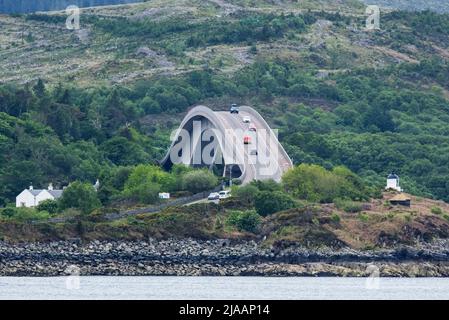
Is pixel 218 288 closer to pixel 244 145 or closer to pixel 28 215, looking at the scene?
pixel 28 215

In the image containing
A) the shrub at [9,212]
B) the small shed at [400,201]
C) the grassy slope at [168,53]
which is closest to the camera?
the shrub at [9,212]

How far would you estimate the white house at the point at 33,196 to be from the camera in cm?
9331

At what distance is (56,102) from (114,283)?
58.3m

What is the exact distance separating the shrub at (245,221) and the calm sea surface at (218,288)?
939 centimetres

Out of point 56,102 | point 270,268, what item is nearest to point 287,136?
point 56,102

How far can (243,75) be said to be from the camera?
479 feet

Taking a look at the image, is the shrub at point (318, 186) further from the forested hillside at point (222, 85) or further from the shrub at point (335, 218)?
the forested hillside at point (222, 85)

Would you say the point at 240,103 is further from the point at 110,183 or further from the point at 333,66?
the point at 110,183

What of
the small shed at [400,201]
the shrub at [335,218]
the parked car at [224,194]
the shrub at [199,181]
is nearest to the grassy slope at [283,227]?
the shrub at [335,218]

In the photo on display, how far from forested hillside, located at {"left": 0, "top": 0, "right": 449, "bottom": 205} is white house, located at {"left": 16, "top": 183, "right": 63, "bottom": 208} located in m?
1.77

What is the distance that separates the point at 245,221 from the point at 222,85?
195ft

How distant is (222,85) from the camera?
464 ft

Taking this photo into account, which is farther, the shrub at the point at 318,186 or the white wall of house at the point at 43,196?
the white wall of house at the point at 43,196
